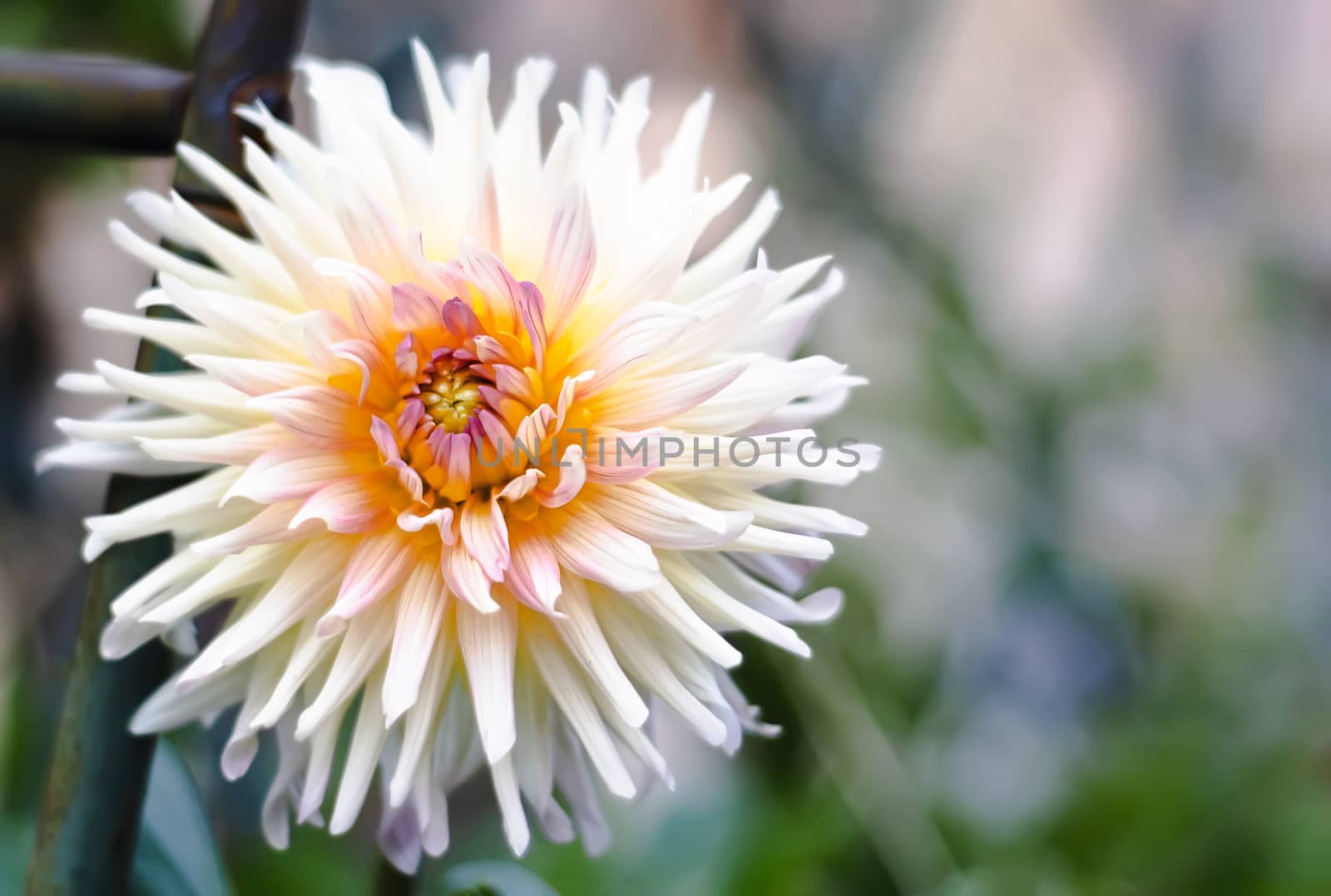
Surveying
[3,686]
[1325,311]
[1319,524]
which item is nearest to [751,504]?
[3,686]

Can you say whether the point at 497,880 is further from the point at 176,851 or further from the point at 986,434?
the point at 986,434

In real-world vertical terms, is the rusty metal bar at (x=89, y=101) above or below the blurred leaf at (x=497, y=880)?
above

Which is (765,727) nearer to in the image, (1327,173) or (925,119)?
(925,119)

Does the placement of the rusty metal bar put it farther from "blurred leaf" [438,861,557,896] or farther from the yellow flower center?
"blurred leaf" [438,861,557,896]

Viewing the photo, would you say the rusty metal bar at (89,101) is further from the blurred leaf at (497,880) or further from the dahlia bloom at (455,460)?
the blurred leaf at (497,880)

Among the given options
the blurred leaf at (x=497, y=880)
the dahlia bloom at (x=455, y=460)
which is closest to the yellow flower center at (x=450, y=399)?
the dahlia bloom at (x=455, y=460)

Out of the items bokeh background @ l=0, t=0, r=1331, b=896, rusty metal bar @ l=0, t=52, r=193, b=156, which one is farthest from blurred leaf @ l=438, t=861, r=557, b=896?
rusty metal bar @ l=0, t=52, r=193, b=156

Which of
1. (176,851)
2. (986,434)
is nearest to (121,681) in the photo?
(176,851)
